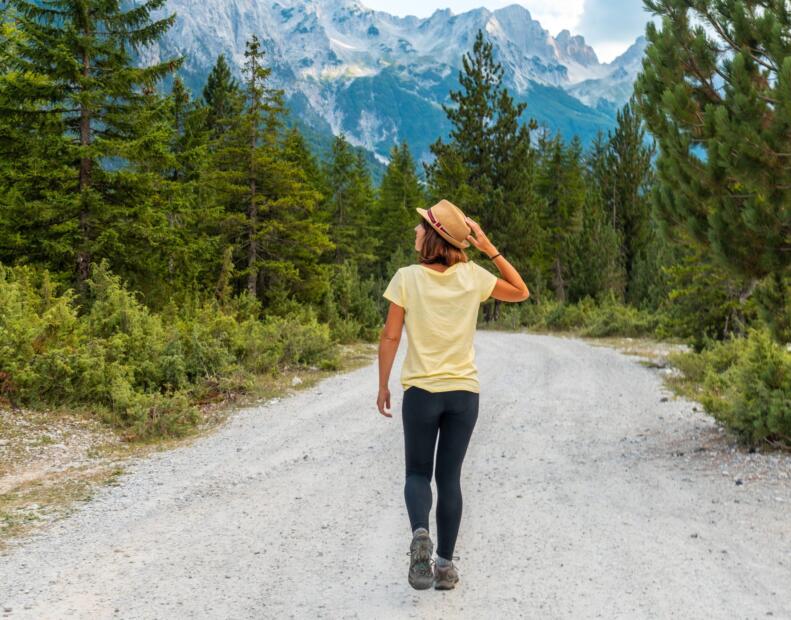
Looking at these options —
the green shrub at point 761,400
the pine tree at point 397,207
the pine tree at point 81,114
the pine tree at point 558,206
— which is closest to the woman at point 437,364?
the green shrub at point 761,400

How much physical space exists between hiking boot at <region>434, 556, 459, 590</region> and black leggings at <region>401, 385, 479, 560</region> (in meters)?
0.07

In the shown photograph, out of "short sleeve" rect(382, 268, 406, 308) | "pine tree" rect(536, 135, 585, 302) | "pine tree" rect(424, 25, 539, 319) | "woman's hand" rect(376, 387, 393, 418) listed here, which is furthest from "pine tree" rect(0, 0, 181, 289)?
"pine tree" rect(536, 135, 585, 302)

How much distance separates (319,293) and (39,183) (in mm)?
11148

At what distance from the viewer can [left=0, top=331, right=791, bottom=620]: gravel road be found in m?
3.68

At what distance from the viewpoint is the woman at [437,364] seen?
368 centimetres

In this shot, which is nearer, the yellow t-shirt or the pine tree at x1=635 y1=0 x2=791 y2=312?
the yellow t-shirt

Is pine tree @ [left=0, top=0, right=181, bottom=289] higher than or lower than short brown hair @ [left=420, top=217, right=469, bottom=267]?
higher

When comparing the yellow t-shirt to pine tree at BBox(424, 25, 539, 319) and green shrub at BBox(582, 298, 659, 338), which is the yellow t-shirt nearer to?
green shrub at BBox(582, 298, 659, 338)

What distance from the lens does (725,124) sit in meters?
6.17

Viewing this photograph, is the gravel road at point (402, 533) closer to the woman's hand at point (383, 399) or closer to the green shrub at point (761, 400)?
the green shrub at point (761, 400)

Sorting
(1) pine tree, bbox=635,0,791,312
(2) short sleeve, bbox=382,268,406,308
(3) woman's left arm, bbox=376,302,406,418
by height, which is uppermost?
(1) pine tree, bbox=635,0,791,312

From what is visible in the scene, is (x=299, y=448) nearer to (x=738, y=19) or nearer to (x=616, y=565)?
(x=616, y=565)

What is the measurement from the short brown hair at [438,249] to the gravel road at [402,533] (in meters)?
2.00

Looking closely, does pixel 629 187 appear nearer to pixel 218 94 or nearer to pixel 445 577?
pixel 218 94
